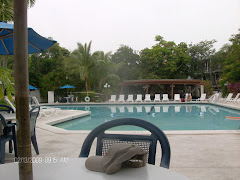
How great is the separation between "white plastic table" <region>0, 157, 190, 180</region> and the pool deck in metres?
1.65

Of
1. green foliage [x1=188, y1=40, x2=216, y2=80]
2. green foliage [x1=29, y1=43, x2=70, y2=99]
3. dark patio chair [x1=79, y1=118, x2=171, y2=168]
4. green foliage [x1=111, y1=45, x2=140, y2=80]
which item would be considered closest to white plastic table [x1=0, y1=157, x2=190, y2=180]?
dark patio chair [x1=79, y1=118, x2=171, y2=168]

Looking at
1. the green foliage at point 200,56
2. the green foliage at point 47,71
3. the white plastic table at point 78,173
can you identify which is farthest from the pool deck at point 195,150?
the green foliage at point 200,56

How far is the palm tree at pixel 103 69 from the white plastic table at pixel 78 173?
17845 millimetres

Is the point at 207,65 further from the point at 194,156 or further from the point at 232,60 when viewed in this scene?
the point at 194,156

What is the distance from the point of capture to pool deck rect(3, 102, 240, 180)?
8.15 feet

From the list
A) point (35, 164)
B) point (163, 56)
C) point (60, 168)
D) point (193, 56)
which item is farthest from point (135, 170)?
point (193, 56)

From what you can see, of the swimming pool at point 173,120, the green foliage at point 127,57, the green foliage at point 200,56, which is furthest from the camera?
the green foliage at point 200,56

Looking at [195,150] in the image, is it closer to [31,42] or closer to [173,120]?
[31,42]

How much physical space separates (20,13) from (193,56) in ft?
95.2

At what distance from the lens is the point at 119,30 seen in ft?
114

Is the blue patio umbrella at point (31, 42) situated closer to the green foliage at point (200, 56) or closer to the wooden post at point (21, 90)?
the wooden post at point (21, 90)

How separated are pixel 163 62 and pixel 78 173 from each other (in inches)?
973

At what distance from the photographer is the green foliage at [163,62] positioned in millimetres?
24375

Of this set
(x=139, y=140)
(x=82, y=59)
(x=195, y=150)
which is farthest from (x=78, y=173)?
(x=82, y=59)
